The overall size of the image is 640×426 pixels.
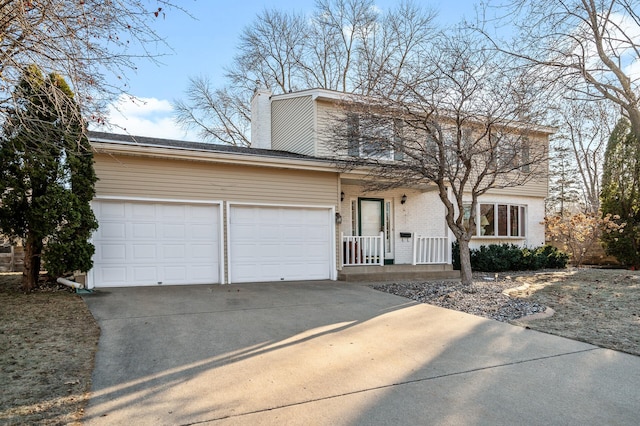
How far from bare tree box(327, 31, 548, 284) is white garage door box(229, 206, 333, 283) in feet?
8.13

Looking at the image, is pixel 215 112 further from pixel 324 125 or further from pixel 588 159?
pixel 588 159

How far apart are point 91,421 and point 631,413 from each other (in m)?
4.38

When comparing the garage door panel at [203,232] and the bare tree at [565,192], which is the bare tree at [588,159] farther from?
the garage door panel at [203,232]

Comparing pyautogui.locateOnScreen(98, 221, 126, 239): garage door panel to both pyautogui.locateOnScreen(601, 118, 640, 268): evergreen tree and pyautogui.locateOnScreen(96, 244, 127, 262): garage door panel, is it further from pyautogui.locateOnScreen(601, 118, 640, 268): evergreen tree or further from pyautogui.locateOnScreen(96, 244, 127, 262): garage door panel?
pyautogui.locateOnScreen(601, 118, 640, 268): evergreen tree

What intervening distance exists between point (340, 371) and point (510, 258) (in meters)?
11.6

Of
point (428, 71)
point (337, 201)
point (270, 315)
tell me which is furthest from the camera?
point (337, 201)

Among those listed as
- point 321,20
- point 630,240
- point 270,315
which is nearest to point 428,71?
point 270,315

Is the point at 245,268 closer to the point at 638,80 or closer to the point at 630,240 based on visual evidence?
the point at 638,80

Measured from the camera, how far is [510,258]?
13969 millimetres

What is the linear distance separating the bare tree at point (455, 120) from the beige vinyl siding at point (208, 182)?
1786mm

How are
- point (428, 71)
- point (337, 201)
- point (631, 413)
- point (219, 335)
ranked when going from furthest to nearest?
point (337, 201)
point (428, 71)
point (219, 335)
point (631, 413)

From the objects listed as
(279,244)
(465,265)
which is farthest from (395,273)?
(279,244)

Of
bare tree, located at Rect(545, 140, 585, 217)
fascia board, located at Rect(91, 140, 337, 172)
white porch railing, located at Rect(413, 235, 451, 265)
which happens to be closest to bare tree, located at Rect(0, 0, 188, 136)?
fascia board, located at Rect(91, 140, 337, 172)

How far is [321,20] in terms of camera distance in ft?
75.2
